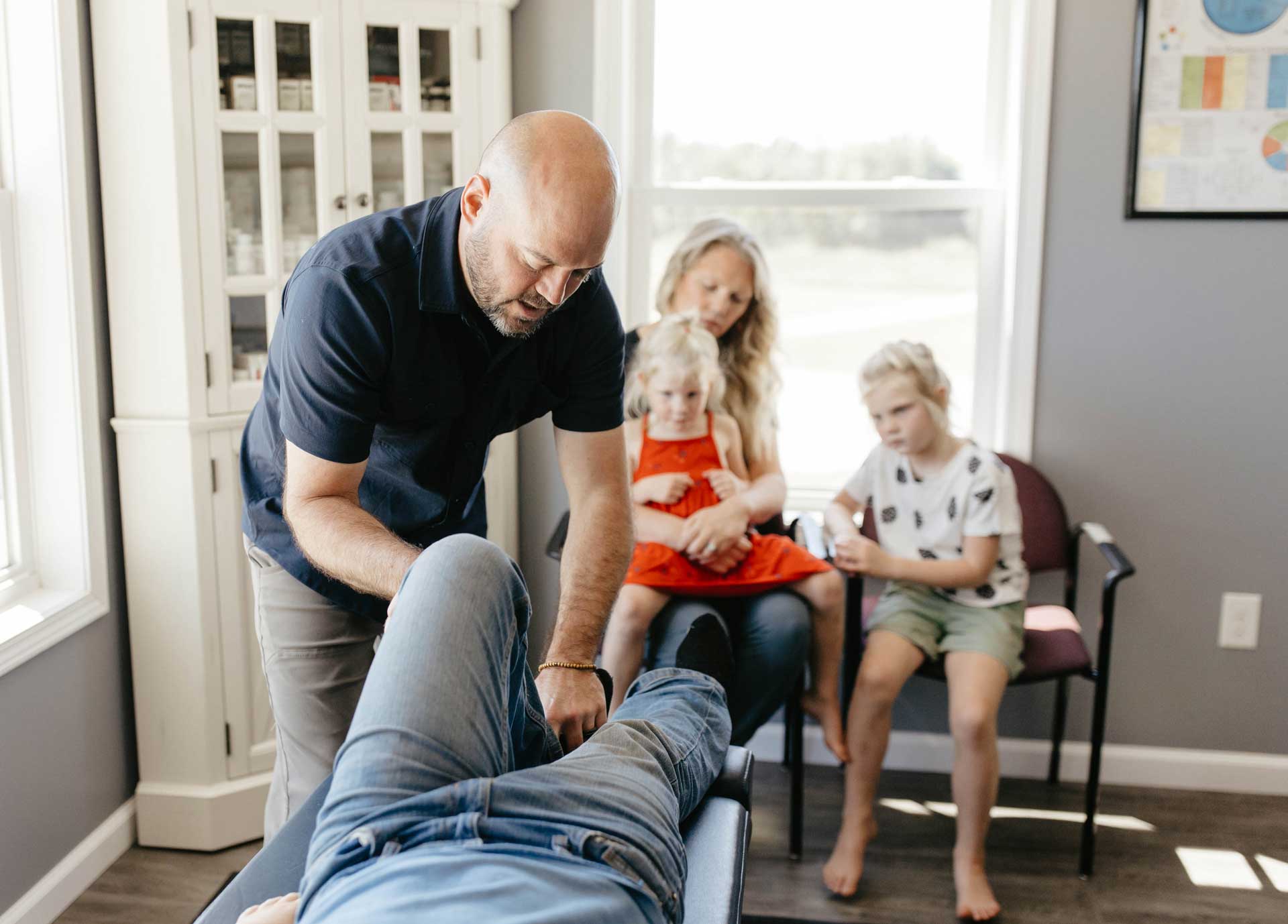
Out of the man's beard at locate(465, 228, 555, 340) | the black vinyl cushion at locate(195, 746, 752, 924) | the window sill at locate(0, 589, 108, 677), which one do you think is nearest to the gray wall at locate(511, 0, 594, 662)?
the window sill at locate(0, 589, 108, 677)

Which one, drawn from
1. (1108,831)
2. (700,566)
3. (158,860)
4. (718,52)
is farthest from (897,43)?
(158,860)

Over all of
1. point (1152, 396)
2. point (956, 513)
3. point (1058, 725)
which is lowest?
point (1058, 725)

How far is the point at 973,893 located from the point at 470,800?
1.57 metres

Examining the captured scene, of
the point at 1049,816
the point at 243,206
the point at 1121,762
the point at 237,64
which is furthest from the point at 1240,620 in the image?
the point at 237,64

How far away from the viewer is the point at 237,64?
2.46 meters

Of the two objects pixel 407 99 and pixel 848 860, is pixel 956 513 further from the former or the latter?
pixel 407 99

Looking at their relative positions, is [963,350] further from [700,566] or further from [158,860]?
[158,860]

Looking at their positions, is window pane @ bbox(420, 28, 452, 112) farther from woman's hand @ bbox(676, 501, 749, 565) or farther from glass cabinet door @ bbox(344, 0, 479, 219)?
woman's hand @ bbox(676, 501, 749, 565)

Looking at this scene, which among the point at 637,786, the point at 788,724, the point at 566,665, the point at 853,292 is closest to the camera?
the point at 637,786

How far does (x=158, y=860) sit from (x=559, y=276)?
1.82 metres

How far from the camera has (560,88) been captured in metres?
2.89

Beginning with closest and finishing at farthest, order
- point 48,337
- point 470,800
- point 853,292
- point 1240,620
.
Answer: point 470,800 < point 48,337 < point 1240,620 < point 853,292

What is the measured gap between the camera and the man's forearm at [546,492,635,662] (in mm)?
1679

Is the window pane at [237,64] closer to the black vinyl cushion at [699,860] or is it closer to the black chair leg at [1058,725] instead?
the black vinyl cushion at [699,860]
